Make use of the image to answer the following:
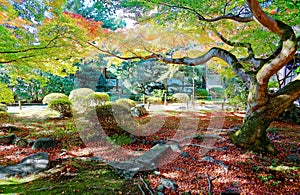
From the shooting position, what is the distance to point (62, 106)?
816cm

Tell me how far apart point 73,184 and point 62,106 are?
240 inches

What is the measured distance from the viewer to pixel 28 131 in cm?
591

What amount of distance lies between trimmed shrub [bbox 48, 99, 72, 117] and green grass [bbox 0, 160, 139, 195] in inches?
210

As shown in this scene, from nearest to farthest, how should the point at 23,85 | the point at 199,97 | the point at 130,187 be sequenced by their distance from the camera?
1. the point at 130,187
2. the point at 23,85
3. the point at 199,97

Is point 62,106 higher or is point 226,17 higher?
point 226,17

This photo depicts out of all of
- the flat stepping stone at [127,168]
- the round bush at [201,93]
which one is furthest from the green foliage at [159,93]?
the flat stepping stone at [127,168]

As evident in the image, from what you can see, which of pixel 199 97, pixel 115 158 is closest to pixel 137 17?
pixel 115 158

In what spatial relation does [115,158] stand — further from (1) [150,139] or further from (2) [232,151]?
(2) [232,151]

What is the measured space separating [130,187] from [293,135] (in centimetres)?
489

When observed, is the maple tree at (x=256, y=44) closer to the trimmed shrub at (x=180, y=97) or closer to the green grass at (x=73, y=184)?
the green grass at (x=73, y=184)

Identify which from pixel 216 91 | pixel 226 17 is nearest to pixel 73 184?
pixel 226 17

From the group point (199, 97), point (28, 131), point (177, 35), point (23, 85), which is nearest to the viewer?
point (28, 131)

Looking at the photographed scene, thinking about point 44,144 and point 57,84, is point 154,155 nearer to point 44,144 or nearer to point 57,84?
point 44,144

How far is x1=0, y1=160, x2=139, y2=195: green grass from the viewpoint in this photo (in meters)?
2.52
